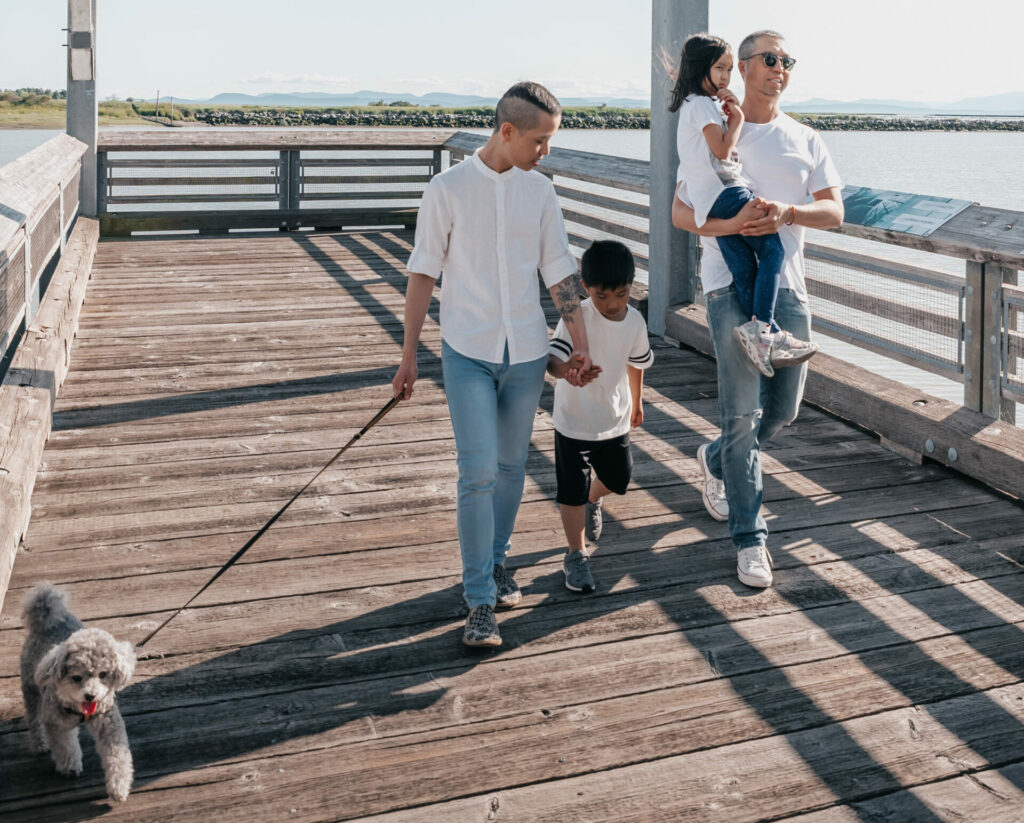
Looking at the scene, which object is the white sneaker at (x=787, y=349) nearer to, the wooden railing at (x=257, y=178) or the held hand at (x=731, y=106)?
the held hand at (x=731, y=106)

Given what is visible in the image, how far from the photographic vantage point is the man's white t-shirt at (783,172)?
12.1 feet

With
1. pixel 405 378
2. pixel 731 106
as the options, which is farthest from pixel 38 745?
pixel 731 106

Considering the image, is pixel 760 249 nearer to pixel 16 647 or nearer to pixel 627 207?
pixel 16 647

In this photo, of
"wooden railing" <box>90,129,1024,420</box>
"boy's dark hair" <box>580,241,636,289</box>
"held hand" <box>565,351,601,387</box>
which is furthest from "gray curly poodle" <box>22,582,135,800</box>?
"wooden railing" <box>90,129,1024,420</box>

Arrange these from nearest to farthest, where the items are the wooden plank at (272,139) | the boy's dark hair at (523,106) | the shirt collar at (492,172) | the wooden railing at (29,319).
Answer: the boy's dark hair at (523,106) → the shirt collar at (492,172) → the wooden railing at (29,319) → the wooden plank at (272,139)

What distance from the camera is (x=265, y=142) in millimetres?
12508

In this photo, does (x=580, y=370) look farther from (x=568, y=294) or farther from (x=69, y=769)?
(x=69, y=769)

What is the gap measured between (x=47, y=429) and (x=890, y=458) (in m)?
3.77

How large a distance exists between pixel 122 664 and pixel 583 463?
1691 mm

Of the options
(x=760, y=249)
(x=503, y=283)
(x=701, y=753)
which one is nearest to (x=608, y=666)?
(x=701, y=753)

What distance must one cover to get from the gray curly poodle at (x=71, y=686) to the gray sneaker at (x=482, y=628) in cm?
103

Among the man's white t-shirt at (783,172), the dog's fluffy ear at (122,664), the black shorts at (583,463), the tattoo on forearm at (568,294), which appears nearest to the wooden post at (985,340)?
the man's white t-shirt at (783,172)

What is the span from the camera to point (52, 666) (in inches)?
96.0

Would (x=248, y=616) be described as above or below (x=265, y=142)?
below
